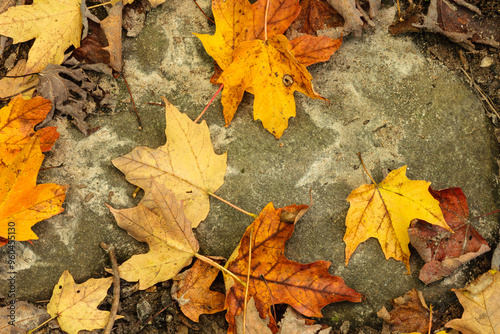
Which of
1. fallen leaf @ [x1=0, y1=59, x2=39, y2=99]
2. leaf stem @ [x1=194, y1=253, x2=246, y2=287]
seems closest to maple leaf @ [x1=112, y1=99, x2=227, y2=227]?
leaf stem @ [x1=194, y1=253, x2=246, y2=287]

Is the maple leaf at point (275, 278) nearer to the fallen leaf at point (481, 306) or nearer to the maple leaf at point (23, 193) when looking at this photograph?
the fallen leaf at point (481, 306)

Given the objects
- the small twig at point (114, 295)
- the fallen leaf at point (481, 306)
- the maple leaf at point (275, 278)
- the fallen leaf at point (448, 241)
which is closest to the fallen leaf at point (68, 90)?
the small twig at point (114, 295)

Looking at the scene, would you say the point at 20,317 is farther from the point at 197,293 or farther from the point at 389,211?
the point at 389,211

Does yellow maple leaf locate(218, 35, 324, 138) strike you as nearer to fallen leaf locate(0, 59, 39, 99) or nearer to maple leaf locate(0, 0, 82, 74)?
maple leaf locate(0, 0, 82, 74)

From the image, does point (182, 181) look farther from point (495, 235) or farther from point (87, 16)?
point (495, 235)

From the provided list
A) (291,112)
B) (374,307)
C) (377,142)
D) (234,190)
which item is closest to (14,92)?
(234,190)

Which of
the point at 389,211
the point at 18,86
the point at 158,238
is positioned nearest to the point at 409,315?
the point at 389,211
